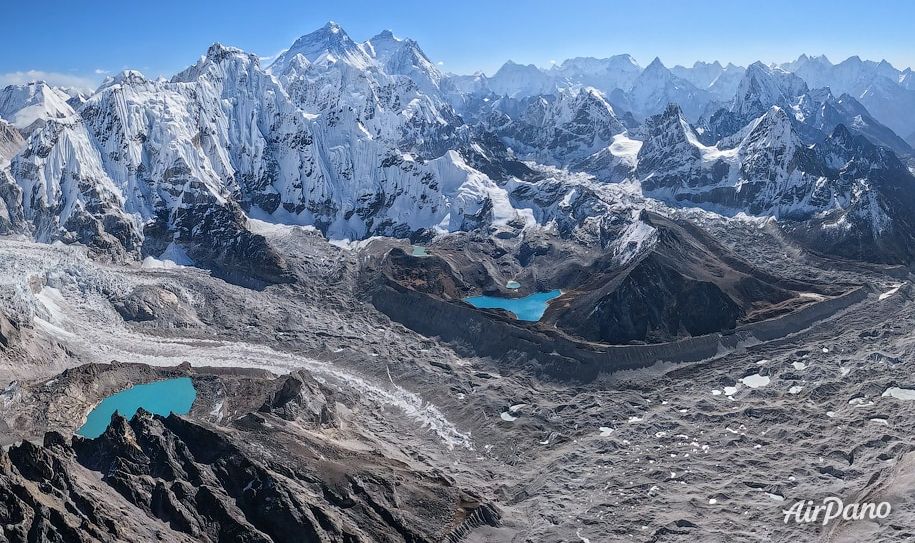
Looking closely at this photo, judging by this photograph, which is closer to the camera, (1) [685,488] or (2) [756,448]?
(1) [685,488]

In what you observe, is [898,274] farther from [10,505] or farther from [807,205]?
[10,505]

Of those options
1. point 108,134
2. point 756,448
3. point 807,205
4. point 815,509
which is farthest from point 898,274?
point 108,134

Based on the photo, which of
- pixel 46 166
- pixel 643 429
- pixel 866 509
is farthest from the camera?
pixel 46 166

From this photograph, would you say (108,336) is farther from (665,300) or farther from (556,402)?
(665,300)

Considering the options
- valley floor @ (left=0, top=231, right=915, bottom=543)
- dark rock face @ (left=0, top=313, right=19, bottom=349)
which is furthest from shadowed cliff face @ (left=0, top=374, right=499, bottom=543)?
dark rock face @ (left=0, top=313, right=19, bottom=349)

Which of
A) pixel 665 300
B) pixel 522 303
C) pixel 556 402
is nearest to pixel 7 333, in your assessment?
pixel 556 402

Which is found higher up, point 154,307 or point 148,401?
point 154,307

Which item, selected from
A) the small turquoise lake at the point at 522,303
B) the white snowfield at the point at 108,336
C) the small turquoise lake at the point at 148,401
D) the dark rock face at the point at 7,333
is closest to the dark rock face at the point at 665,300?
the small turquoise lake at the point at 522,303
